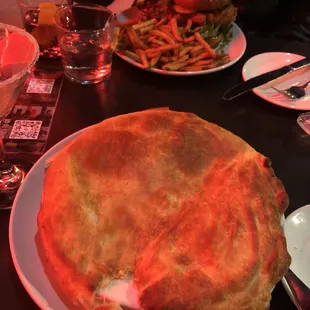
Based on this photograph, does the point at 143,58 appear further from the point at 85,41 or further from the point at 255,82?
the point at 255,82

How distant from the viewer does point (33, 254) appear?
0.72 meters

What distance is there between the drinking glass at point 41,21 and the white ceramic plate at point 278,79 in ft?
2.05

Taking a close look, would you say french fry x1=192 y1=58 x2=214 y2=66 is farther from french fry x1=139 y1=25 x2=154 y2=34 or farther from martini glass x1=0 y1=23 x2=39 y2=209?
martini glass x1=0 y1=23 x2=39 y2=209

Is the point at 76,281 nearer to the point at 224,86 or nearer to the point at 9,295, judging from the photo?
the point at 9,295

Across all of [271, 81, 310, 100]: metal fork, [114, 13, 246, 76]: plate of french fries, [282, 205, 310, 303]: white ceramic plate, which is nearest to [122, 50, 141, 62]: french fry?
[114, 13, 246, 76]: plate of french fries

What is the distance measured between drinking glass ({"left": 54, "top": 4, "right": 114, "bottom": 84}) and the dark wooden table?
1.7 inches

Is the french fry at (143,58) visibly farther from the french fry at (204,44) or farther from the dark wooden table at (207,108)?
the french fry at (204,44)

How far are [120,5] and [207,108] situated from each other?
0.59m

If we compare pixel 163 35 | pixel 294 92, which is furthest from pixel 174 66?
pixel 294 92

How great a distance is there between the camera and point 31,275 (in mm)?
687

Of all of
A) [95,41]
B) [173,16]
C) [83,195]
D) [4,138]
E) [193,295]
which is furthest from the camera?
[173,16]

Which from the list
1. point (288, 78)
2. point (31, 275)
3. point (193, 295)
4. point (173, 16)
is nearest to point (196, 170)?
point (193, 295)

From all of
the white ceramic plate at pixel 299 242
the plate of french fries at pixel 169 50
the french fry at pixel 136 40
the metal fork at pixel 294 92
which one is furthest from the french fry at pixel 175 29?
the white ceramic plate at pixel 299 242

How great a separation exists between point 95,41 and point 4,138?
399mm
